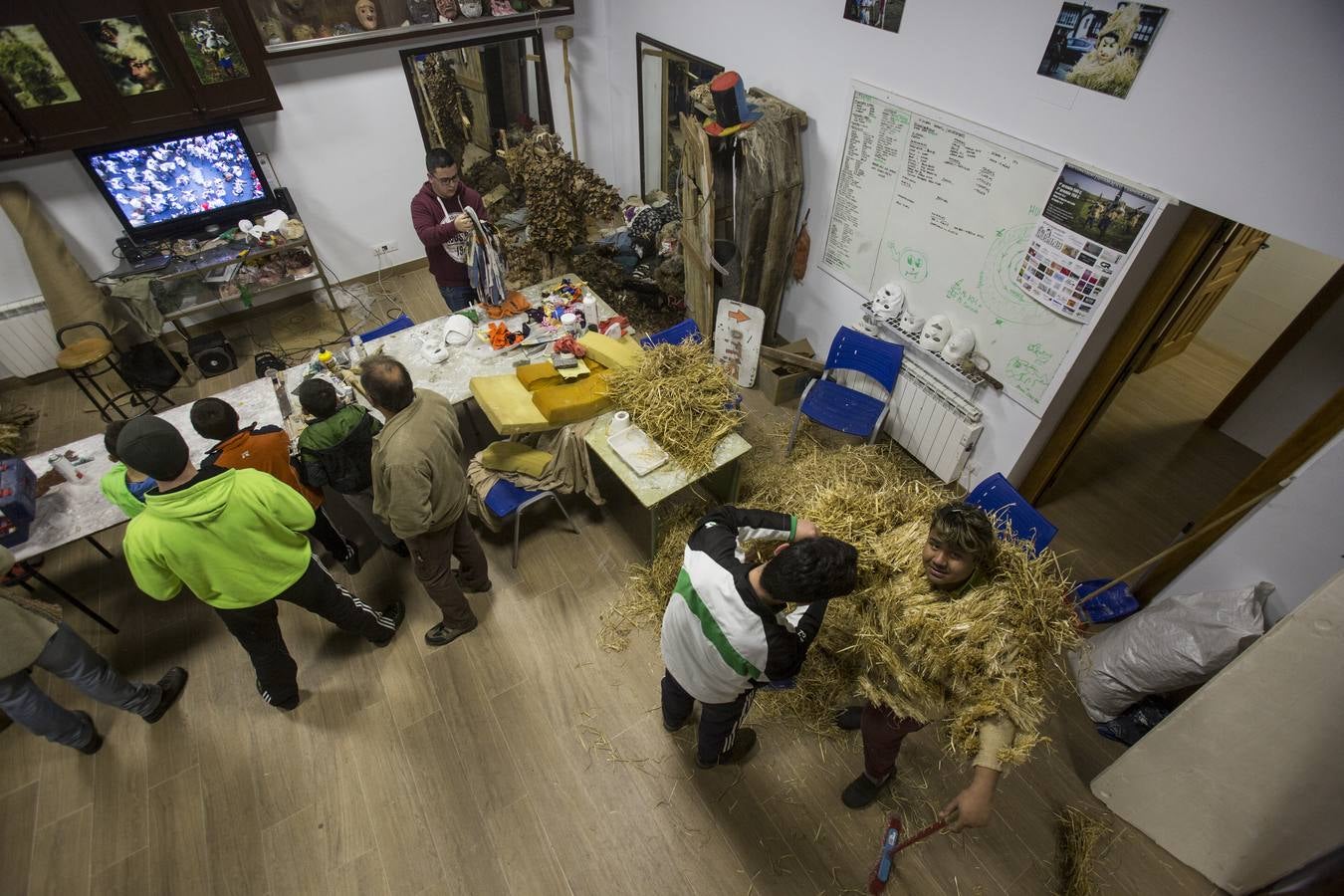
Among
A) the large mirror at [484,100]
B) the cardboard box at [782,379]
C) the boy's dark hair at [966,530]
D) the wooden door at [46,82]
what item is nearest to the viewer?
the boy's dark hair at [966,530]

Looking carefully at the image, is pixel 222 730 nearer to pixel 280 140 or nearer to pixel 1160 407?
pixel 280 140

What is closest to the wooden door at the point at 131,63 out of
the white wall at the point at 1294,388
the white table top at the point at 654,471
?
the white table top at the point at 654,471

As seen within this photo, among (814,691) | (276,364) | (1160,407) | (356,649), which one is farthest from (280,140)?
(1160,407)

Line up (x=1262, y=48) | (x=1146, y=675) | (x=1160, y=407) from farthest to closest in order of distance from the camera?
1. (x=1160, y=407)
2. (x=1146, y=675)
3. (x=1262, y=48)

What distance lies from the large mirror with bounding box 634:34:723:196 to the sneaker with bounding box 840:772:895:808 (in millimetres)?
4711

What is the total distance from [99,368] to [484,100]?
4340mm

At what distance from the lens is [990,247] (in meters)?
3.52

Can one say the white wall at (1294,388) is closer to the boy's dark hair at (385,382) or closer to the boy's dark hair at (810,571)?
the boy's dark hair at (810,571)

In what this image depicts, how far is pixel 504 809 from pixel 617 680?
0.83m

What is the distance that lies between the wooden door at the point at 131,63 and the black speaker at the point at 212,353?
1.61 metres

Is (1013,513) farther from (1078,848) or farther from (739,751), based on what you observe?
(739,751)

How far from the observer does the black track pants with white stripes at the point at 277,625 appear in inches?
114

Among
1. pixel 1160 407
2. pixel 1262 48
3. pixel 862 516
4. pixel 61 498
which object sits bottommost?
pixel 1160 407

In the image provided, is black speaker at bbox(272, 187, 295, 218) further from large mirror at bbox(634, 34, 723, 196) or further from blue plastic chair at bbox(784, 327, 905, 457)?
blue plastic chair at bbox(784, 327, 905, 457)
